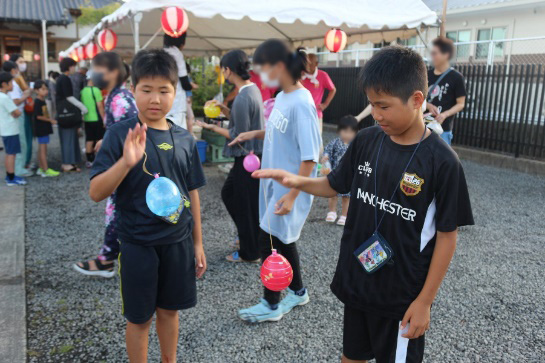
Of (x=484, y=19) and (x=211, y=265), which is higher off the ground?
(x=484, y=19)

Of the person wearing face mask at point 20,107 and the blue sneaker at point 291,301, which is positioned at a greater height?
the person wearing face mask at point 20,107

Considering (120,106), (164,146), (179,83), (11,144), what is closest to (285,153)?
(164,146)

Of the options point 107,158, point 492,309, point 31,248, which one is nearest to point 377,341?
point 107,158

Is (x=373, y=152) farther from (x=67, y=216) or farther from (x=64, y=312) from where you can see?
(x=67, y=216)

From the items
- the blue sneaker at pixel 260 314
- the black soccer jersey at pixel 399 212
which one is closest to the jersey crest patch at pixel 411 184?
the black soccer jersey at pixel 399 212

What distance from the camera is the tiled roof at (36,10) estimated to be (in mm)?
16766

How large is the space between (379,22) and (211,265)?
4.87 metres

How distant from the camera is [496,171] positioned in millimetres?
7723

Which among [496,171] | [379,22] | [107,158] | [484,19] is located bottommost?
[496,171]

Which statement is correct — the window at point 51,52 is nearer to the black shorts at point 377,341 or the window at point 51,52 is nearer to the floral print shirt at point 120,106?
the floral print shirt at point 120,106

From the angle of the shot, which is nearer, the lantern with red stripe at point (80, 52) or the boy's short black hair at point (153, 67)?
the boy's short black hair at point (153, 67)

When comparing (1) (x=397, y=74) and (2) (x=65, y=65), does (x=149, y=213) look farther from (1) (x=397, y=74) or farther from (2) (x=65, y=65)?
(2) (x=65, y=65)

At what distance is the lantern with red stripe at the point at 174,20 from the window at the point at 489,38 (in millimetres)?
9569

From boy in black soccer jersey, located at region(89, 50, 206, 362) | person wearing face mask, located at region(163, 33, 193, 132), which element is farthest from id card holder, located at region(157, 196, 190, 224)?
person wearing face mask, located at region(163, 33, 193, 132)
